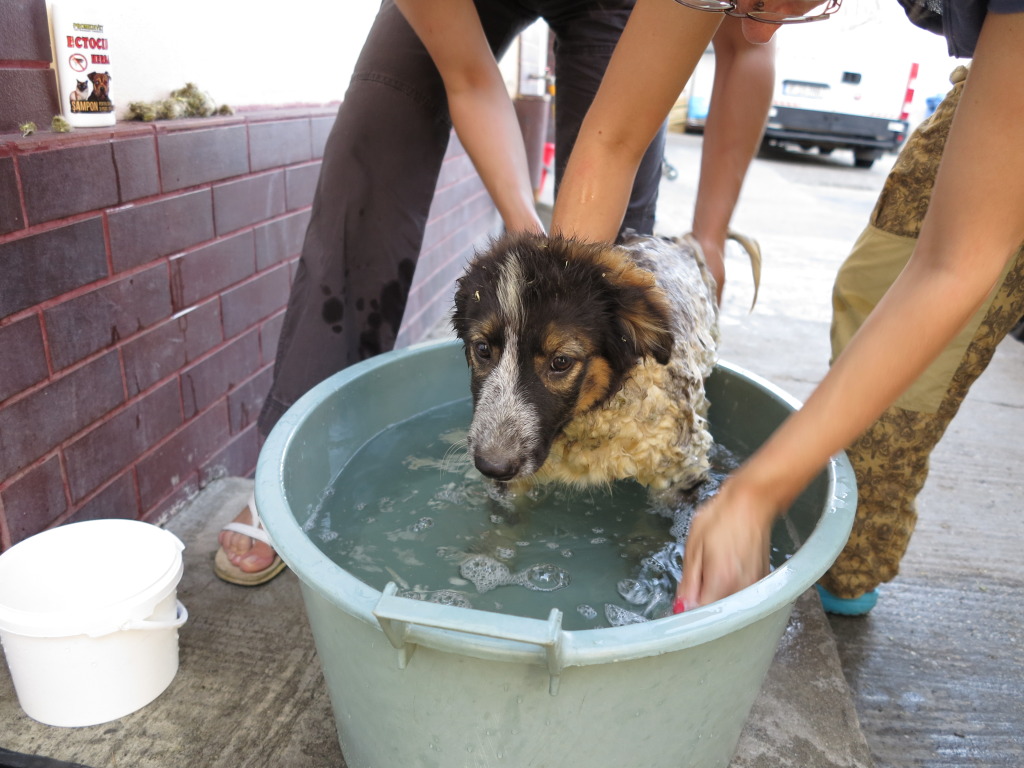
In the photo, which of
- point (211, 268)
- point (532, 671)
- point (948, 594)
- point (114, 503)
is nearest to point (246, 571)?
point (114, 503)

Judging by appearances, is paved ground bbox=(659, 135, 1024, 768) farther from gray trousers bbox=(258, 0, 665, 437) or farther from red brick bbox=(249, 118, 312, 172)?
red brick bbox=(249, 118, 312, 172)

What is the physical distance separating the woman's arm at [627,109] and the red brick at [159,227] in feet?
4.11

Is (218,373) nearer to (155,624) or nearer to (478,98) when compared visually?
(155,624)

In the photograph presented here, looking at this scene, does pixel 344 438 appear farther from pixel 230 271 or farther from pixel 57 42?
pixel 57 42

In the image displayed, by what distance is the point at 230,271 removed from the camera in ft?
9.79

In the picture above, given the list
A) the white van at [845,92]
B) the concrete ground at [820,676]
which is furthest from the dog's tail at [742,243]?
the white van at [845,92]

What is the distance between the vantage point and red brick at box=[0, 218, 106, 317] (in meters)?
1.98

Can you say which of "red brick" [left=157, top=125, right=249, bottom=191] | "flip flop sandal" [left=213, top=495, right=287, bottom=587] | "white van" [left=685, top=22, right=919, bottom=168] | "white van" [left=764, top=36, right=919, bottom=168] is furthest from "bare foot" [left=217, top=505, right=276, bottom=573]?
"white van" [left=685, top=22, right=919, bottom=168]

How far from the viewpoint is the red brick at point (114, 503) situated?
7.72 feet

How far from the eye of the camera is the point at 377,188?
2.59 metres

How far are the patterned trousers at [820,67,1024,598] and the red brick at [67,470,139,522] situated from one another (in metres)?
2.30

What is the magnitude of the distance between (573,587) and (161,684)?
3.65 ft

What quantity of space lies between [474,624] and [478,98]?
68.4 inches

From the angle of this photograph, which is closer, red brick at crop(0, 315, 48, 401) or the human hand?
the human hand
